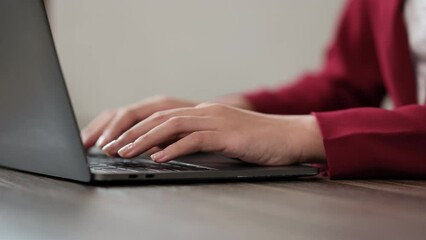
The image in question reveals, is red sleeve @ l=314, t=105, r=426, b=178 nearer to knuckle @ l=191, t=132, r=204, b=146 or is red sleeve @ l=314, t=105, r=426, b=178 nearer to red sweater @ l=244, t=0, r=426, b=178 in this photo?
red sweater @ l=244, t=0, r=426, b=178

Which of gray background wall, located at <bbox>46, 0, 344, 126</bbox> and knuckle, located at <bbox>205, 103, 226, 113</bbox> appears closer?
knuckle, located at <bbox>205, 103, 226, 113</bbox>

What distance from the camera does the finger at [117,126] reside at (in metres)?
0.88

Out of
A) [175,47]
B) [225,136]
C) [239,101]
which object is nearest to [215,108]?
[225,136]

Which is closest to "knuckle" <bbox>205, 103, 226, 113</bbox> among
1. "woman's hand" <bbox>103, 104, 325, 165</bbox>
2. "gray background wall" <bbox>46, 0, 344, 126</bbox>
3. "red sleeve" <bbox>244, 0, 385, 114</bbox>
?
"woman's hand" <bbox>103, 104, 325, 165</bbox>

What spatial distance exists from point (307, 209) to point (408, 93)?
29.8 inches

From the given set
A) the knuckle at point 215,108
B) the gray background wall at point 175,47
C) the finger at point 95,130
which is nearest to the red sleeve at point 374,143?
the knuckle at point 215,108

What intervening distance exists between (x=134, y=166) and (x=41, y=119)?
0.12 metres

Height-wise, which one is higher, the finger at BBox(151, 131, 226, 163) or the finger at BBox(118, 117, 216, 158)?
the finger at BBox(118, 117, 216, 158)

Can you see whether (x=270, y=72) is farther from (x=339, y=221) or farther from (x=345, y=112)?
(x=339, y=221)

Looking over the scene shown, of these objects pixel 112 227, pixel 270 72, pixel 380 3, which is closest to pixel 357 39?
pixel 380 3

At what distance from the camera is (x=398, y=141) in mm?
753

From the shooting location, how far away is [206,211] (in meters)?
0.47

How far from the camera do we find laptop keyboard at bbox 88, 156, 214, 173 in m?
0.63

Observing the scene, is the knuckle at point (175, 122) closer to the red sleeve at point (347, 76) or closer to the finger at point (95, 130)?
the finger at point (95, 130)
